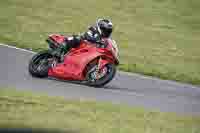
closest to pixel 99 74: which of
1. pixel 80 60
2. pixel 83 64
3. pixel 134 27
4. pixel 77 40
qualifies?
pixel 83 64

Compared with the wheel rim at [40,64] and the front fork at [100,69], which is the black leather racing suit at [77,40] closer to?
the wheel rim at [40,64]

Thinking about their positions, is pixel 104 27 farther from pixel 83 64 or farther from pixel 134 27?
pixel 134 27

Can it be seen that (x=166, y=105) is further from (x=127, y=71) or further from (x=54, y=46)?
(x=127, y=71)

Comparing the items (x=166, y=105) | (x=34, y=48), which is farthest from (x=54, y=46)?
(x=34, y=48)

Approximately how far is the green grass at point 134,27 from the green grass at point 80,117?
6.61 metres

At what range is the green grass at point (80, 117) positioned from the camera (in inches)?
367

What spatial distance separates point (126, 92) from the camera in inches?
555

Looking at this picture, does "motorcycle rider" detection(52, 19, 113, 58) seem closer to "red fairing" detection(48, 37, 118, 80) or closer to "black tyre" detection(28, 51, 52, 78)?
"red fairing" detection(48, 37, 118, 80)

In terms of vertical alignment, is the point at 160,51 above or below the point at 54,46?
below

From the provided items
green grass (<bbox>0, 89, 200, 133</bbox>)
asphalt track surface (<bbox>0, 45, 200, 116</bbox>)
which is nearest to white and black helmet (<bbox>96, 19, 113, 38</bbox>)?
asphalt track surface (<bbox>0, 45, 200, 116</bbox>)

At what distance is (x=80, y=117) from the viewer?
33.0ft

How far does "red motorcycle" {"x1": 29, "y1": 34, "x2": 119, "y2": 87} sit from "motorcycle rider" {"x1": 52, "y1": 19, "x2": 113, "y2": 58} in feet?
0.30

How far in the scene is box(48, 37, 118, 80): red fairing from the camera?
1397 centimetres

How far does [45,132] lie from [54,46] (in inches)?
220
